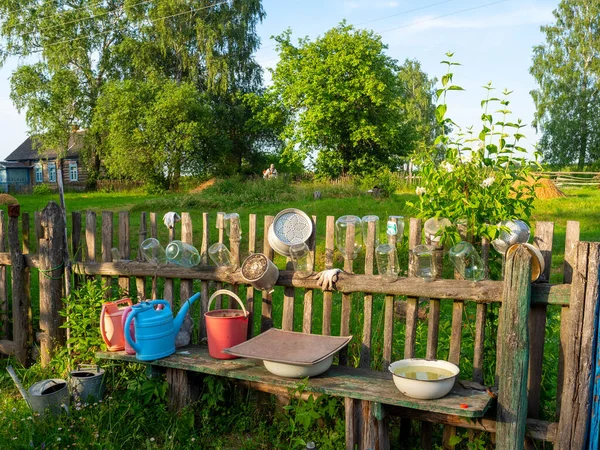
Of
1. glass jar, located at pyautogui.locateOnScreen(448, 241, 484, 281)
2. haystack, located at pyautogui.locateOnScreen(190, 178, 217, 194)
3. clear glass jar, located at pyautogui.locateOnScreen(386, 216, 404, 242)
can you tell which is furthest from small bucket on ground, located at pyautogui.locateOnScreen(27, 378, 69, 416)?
haystack, located at pyautogui.locateOnScreen(190, 178, 217, 194)

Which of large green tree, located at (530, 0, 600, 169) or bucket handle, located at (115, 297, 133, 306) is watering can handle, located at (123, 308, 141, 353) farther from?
large green tree, located at (530, 0, 600, 169)

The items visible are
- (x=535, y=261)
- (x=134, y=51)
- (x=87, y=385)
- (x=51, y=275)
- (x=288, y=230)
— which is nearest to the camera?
(x=535, y=261)

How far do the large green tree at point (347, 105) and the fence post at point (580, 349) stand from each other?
24.4 meters

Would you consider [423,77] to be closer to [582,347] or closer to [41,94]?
[41,94]

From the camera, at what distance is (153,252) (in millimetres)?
3930

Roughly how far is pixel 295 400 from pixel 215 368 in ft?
1.79

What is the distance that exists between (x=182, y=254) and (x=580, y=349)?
2.56 metres

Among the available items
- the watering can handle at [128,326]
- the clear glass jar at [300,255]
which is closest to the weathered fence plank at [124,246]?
the watering can handle at [128,326]

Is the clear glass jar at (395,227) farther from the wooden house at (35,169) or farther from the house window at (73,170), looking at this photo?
the house window at (73,170)

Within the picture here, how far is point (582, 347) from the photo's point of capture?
104 inches

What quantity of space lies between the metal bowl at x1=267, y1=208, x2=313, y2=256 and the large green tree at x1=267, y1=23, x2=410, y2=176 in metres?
23.5

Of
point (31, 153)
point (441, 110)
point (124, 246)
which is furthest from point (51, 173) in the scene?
point (441, 110)

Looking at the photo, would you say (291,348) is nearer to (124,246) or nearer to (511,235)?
(511,235)

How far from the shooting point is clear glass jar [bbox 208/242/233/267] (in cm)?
374
